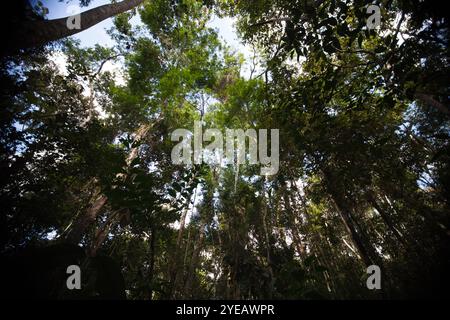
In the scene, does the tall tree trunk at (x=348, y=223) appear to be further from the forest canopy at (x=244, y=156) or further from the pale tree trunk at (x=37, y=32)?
the pale tree trunk at (x=37, y=32)

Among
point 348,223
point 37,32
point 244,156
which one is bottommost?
point 348,223

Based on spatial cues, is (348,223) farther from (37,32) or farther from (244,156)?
(37,32)

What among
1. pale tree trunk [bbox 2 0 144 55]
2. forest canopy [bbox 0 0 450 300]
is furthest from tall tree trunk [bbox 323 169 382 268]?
pale tree trunk [bbox 2 0 144 55]

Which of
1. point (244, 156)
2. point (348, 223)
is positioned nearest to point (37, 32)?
point (348, 223)

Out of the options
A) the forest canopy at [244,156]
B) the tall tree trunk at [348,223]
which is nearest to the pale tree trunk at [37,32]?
the forest canopy at [244,156]

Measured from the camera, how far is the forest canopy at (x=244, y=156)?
298cm

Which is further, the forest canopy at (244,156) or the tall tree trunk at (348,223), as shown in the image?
the tall tree trunk at (348,223)

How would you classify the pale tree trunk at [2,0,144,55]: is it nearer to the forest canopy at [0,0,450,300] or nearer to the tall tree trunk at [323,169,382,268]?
the forest canopy at [0,0,450,300]

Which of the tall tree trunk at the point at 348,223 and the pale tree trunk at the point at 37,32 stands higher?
the pale tree trunk at the point at 37,32

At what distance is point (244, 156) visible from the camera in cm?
1169

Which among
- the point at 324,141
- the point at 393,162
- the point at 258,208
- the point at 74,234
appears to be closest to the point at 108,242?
the point at 74,234
